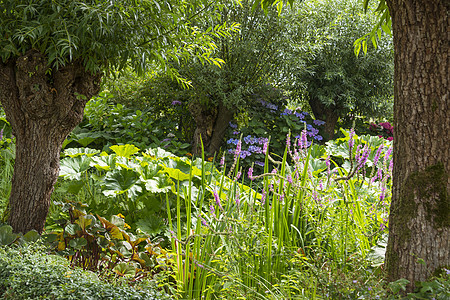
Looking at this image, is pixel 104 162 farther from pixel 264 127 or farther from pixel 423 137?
pixel 264 127

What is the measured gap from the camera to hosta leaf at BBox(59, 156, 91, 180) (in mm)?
3469

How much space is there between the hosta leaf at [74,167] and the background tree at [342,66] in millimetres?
4166

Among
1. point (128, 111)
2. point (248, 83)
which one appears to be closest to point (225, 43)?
point (248, 83)

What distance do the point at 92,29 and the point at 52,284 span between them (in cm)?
136

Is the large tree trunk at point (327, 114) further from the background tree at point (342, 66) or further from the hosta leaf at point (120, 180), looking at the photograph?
the hosta leaf at point (120, 180)

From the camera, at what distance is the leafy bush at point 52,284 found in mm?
1737

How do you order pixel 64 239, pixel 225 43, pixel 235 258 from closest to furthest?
pixel 235 258 < pixel 64 239 < pixel 225 43

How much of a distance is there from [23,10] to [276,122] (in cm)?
518

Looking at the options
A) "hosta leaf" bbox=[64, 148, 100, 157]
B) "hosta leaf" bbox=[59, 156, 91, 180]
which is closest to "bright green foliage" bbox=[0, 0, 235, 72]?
"hosta leaf" bbox=[59, 156, 91, 180]

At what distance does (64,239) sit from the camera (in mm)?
2471

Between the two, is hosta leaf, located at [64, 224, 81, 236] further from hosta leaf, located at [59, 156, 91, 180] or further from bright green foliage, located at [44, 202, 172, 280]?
hosta leaf, located at [59, 156, 91, 180]

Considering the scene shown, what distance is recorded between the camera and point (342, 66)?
7.16m

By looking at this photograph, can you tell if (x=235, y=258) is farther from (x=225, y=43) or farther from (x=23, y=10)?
(x=225, y=43)

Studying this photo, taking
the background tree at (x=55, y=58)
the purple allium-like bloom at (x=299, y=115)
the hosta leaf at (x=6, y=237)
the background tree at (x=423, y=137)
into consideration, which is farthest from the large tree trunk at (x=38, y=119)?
the purple allium-like bloom at (x=299, y=115)
